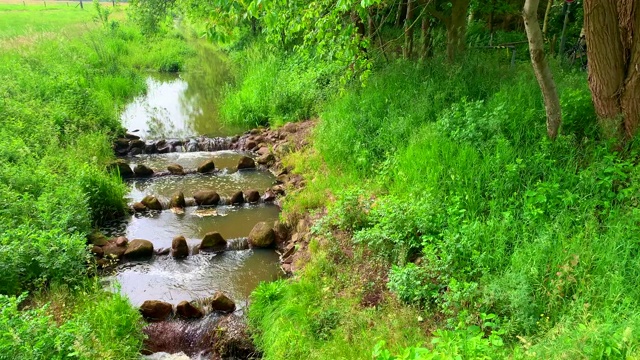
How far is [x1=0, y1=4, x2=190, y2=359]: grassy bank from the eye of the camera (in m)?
4.18

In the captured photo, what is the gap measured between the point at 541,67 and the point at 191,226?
6448 mm

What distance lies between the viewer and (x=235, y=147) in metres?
12.2

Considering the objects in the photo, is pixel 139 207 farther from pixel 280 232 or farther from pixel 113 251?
pixel 280 232

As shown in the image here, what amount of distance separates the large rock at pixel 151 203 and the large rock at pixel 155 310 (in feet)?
10.8

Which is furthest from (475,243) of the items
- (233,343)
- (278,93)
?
(278,93)

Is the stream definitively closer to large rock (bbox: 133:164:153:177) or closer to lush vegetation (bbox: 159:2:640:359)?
large rock (bbox: 133:164:153:177)

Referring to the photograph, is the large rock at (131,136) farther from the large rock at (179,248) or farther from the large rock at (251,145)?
the large rock at (179,248)

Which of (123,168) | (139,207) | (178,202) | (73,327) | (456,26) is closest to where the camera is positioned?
(73,327)

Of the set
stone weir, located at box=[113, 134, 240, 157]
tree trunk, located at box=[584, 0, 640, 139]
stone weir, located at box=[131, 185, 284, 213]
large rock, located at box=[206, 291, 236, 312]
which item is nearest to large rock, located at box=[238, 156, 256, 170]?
stone weir, located at box=[113, 134, 240, 157]

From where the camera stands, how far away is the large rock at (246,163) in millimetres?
10719

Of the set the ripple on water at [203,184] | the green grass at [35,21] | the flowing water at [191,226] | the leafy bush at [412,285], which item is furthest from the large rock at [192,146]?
the green grass at [35,21]

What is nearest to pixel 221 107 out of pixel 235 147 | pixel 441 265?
pixel 235 147

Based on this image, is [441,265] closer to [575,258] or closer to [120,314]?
Result: [575,258]

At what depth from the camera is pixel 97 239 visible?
23.4ft
